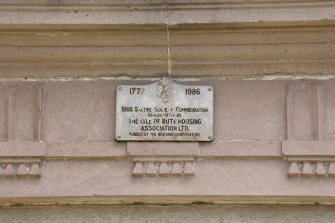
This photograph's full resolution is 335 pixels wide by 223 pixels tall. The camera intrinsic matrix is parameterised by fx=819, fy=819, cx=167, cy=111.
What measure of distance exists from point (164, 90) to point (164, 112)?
0.40 ft

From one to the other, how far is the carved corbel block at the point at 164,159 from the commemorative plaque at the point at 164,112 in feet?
0.17

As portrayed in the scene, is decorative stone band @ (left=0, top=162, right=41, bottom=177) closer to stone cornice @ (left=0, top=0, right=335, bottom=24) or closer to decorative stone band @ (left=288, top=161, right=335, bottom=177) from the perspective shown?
stone cornice @ (left=0, top=0, right=335, bottom=24)

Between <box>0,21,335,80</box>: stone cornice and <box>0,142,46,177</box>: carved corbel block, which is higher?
<box>0,21,335,80</box>: stone cornice

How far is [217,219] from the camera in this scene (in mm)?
4234

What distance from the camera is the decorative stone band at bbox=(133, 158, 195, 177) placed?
4.16 m

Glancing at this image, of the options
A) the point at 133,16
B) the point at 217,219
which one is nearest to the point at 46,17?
the point at 133,16

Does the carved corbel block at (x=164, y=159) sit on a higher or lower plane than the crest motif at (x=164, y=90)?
lower

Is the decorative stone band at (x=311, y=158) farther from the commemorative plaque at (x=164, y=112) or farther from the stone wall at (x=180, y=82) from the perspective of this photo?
the commemorative plaque at (x=164, y=112)

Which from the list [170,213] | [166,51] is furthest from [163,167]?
[166,51]

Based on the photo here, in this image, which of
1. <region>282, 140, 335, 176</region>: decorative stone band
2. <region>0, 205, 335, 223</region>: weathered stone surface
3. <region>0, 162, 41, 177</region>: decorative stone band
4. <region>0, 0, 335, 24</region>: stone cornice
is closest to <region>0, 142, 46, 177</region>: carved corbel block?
<region>0, 162, 41, 177</region>: decorative stone band

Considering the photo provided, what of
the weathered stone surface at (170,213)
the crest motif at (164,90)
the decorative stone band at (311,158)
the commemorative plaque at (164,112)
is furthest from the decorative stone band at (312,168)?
the crest motif at (164,90)

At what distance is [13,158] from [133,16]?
3.12ft

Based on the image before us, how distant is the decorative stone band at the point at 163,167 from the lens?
4.16m

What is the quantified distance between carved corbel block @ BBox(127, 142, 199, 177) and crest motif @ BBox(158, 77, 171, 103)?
0.84 ft
